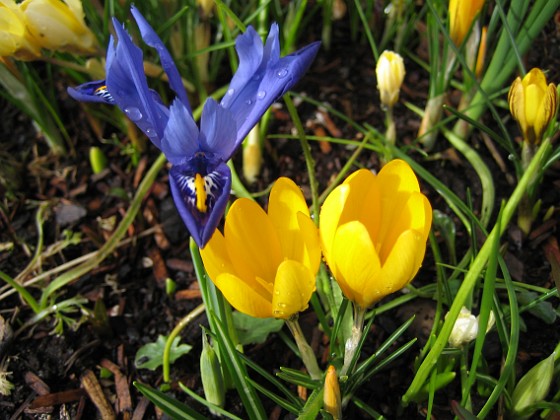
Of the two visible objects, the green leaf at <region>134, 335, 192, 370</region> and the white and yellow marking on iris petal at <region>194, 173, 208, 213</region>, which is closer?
the white and yellow marking on iris petal at <region>194, 173, 208, 213</region>

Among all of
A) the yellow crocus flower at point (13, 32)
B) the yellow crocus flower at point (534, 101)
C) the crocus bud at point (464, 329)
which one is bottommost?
the crocus bud at point (464, 329)

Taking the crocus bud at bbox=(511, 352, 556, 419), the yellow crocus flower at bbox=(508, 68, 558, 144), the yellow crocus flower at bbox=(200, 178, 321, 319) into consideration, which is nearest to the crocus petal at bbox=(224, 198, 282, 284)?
the yellow crocus flower at bbox=(200, 178, 321, 319)

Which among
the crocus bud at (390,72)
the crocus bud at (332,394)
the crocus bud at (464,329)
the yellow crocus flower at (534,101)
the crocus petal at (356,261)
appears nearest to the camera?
the crocus petal at (356,261)

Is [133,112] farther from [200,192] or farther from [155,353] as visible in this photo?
[155,353]

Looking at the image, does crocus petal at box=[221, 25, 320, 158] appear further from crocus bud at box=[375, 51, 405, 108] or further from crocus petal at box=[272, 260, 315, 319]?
crocus bud at box=[375, 51, 405, 108]

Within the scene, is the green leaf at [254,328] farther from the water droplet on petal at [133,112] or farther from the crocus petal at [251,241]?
the water droplet on petal at [133,112]

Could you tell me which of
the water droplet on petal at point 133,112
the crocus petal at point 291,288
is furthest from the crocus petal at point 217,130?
the crocus petal at point 291,288
